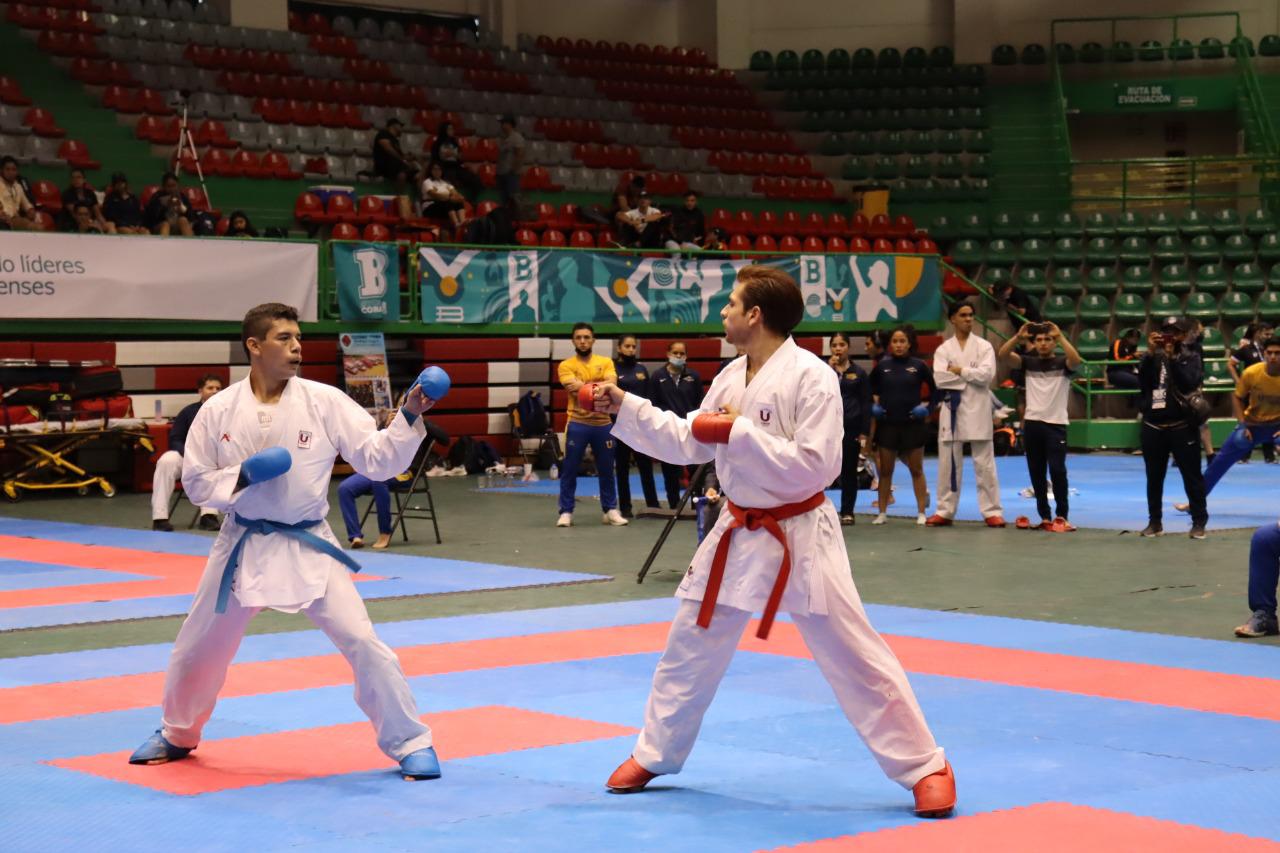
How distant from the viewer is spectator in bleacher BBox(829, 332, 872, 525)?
15.0m

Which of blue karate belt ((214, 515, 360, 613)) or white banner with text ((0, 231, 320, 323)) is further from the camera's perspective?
white banner with text ((0, 231, 320, 323))

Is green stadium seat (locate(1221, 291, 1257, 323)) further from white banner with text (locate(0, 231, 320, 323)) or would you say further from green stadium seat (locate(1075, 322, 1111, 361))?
white banner with text (locate(0, 231, 320, 323))

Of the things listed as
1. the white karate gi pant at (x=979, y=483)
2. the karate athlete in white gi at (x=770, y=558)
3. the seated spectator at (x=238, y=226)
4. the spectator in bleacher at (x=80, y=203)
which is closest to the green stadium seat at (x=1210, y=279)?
the white karate gi pant at (x=979, y=483)

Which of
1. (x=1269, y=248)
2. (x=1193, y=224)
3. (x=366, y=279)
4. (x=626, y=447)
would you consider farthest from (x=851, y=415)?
(x=1193, y=224)

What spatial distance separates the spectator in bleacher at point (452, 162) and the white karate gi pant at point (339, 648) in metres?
18.4

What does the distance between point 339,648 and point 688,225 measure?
19.3 metres

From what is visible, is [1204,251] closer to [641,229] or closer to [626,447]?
[641,229]

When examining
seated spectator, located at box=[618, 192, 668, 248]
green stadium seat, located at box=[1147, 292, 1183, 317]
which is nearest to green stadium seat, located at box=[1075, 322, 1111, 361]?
green stadium seat, located at box=[1147, 292, 1183, 317]

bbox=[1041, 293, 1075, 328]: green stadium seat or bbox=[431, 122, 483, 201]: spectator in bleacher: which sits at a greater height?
bbox=[431, 122, 483, 201]: spectator in bleacher

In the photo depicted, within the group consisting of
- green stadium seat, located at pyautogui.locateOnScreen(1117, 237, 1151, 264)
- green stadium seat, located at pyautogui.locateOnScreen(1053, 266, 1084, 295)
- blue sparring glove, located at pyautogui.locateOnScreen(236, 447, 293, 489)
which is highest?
green stadium seat, located at pyautogui.locateOnScreen(1117, 237, 1151, 264)

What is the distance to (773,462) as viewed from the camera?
17.1 ft

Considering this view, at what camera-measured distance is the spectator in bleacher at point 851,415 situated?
15.0 meters

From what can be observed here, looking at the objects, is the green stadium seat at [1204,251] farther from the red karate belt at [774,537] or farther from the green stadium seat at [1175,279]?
the red karate belt at [774,537]

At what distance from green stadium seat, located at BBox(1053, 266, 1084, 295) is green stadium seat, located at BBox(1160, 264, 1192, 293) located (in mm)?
1344
